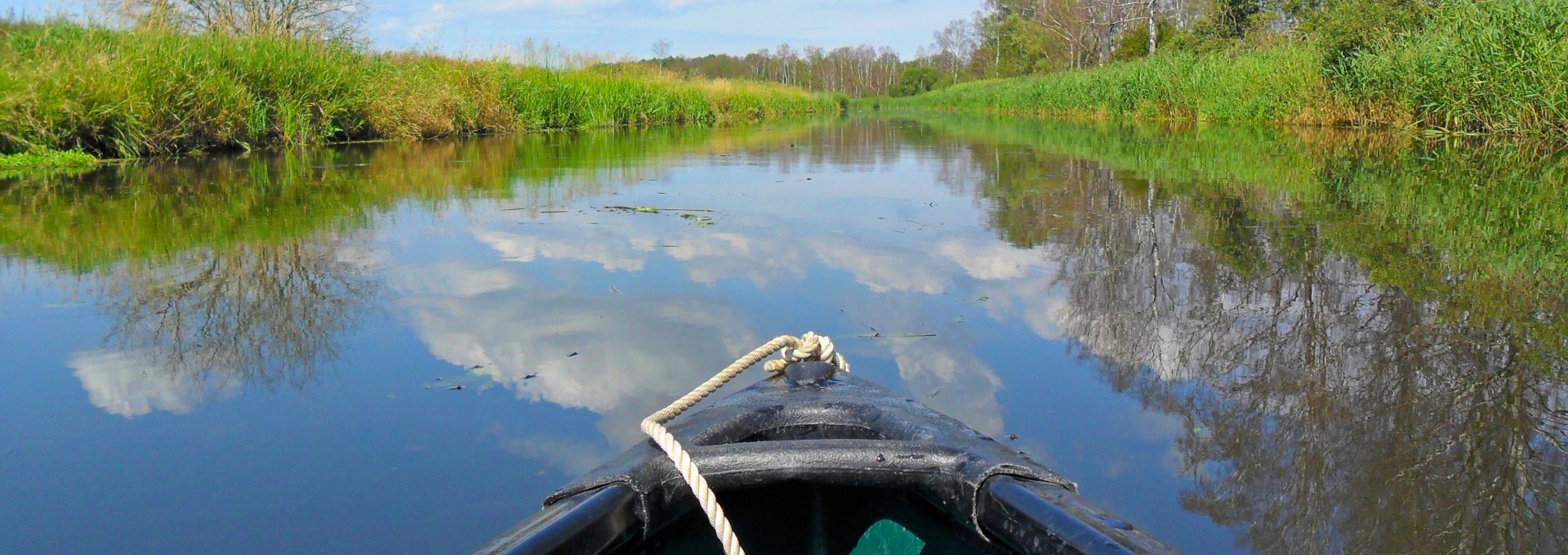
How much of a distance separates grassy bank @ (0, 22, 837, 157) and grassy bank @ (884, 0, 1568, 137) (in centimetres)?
1173

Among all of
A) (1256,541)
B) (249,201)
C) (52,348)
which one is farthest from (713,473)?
(249,201)

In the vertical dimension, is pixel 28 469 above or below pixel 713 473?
below

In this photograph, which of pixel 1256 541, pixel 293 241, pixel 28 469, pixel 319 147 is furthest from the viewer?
pixel 319 147

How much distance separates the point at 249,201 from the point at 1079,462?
553 cm

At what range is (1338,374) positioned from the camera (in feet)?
8.48

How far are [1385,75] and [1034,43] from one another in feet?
92.7

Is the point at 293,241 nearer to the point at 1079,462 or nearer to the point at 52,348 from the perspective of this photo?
the point at 52,348

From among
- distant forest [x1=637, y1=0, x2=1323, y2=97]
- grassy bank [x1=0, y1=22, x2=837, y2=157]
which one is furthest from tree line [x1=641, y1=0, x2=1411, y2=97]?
grassy bank [x1=0, y1=22, x2=837, y2=157]

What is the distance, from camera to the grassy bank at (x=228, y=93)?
343 inches

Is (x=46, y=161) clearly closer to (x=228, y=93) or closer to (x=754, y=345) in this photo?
(x=228, y=93)

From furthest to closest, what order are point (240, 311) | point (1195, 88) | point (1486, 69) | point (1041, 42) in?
point (1041, 42)
point (1195, 88)
point (1486, 69)
point (240, 311)

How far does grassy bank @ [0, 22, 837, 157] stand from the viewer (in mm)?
8719

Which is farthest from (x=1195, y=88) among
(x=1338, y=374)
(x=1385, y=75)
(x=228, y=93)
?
(x=1338, y=374)

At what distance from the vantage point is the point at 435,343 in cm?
300
